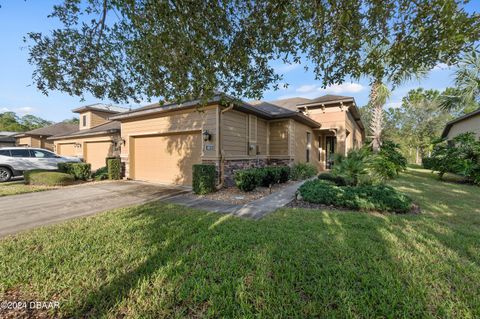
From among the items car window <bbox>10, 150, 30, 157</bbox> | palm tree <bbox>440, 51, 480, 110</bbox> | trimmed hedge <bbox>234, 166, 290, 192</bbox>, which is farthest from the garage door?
palm tree <bbox>440, 51, 480, 110</bbox>

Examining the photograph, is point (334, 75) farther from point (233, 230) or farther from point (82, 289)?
point (82, 289)

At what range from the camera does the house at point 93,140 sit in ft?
44.8

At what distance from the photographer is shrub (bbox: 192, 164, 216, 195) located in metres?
7.53

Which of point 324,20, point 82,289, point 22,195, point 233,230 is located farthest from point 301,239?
point 22,195

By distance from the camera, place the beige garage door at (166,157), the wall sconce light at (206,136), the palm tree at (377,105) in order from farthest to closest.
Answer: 1. the palm tree at (377,105)
2. the beige garage door at (166,157)
3. the wall sconce light at (206,136)

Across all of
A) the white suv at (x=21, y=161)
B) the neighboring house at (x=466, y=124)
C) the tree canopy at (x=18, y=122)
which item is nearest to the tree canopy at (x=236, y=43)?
the white suv at (x=21, y=161)

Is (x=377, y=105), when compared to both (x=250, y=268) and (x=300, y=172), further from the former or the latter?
(x=250, y=268)

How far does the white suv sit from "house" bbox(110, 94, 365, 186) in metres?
4.75

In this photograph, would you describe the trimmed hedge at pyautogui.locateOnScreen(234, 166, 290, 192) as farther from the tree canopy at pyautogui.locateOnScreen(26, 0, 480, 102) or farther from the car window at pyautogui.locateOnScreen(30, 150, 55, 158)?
the car window at pyautogui.locateOnScreen(30, 150, 55, 158)

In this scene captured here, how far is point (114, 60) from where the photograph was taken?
5789mm


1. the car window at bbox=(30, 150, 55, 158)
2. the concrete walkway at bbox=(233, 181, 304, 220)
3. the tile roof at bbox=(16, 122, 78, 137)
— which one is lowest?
the concrete walkway at bbox=(233, 181, 304, 220)

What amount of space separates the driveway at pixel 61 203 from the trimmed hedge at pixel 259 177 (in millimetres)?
2338

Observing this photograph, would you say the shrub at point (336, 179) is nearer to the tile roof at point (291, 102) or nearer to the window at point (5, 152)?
the tile roof at point (291, 102)

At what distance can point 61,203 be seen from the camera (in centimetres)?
638
